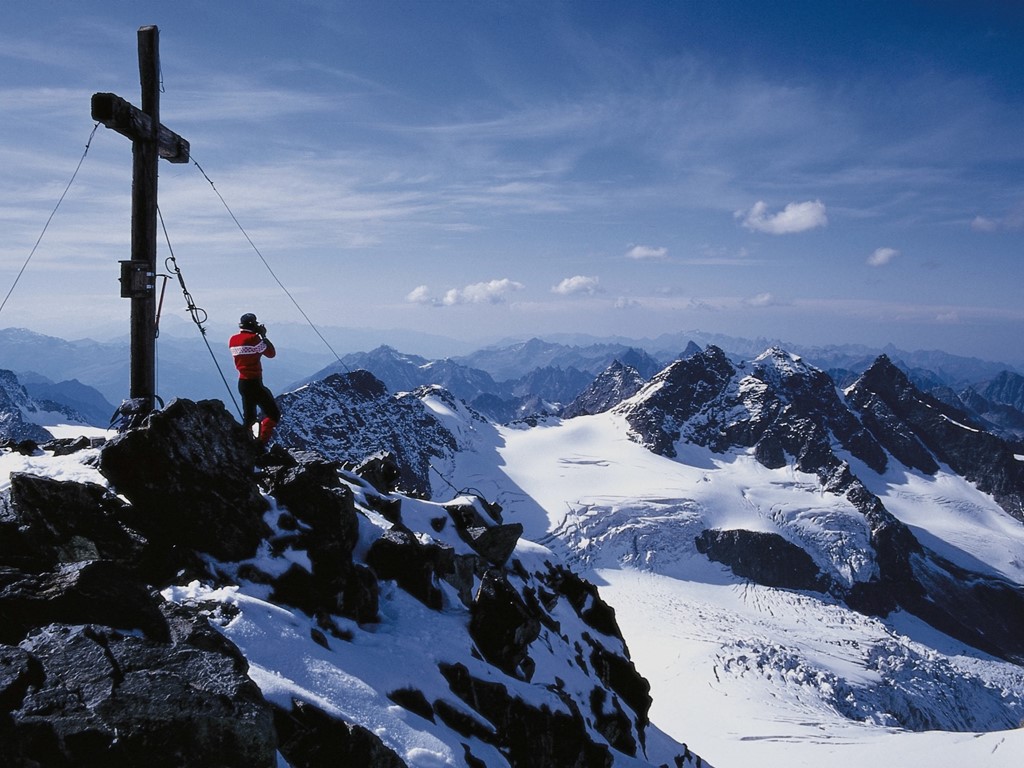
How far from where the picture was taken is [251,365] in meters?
16.1

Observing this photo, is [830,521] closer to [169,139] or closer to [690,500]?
[690,500]

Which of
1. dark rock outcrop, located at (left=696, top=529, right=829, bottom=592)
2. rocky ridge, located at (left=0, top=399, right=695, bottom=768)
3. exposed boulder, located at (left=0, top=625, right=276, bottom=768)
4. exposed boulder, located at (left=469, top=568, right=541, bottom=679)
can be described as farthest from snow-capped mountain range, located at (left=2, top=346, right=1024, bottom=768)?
exposed boulder, located at (left=0, top=625, right=276, bottom=768)

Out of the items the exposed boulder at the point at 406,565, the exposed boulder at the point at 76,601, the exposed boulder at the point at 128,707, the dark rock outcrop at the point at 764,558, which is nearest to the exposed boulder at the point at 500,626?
the exposed boulder at the point at 406,565

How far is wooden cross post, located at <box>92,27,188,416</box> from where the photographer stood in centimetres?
1325

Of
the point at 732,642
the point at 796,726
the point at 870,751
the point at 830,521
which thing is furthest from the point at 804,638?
the point at 830,521

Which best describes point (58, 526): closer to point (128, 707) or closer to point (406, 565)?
point (128, 707)

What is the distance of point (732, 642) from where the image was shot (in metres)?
104

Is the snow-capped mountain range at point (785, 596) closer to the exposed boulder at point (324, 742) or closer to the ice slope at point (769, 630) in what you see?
the ice slope at point (769, 630)

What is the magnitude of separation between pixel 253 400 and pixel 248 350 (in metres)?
1.73

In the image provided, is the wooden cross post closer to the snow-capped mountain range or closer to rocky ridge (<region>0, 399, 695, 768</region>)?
rocky ridge (<region>0, 399, 695, 768</region>)

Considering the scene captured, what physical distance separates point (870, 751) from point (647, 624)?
49539 mm

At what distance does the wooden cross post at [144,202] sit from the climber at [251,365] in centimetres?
204

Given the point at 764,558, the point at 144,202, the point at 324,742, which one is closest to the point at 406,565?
the point at 324,742

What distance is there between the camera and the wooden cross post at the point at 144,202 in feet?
43.5
